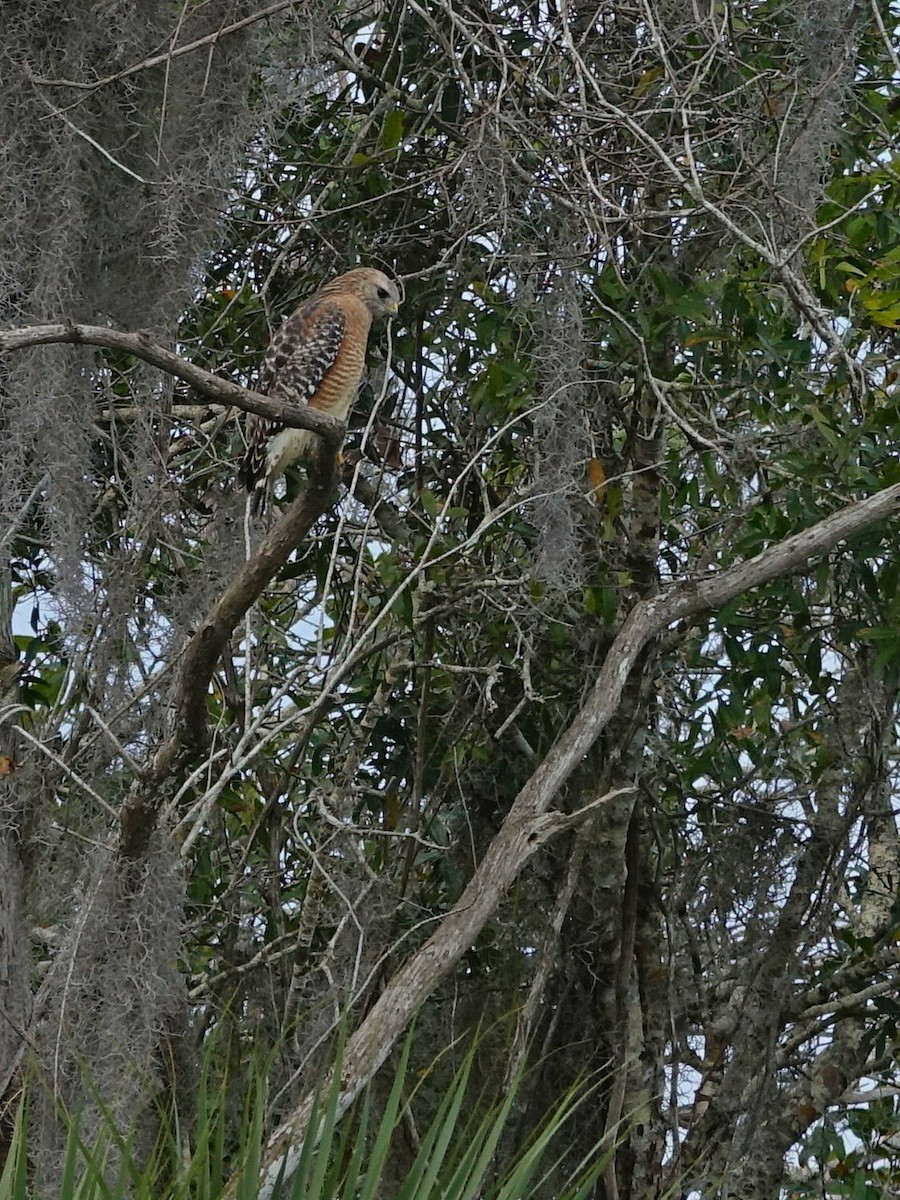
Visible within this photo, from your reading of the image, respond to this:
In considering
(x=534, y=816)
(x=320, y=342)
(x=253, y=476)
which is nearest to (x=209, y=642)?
(x=534, y=816)

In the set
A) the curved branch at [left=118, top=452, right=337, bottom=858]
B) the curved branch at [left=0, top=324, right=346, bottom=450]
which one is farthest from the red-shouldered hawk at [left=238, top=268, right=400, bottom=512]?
the curved branch at [left=0, top=324, right=346, bottom=450]

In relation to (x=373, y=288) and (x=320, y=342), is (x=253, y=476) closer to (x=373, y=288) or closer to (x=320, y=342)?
(x=320, y=342)

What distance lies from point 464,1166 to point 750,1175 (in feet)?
7.46

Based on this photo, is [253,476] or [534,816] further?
[253,476]

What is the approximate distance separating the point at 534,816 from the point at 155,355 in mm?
1190

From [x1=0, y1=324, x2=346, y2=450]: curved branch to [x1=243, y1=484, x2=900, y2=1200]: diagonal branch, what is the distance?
87 cm

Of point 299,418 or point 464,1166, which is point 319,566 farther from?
point 464,1166

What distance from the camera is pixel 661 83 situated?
12.0ft

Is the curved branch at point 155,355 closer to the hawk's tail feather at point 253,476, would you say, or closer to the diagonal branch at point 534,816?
the diagonal branch at point 534,816

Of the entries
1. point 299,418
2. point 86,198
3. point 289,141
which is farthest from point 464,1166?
point 289,141

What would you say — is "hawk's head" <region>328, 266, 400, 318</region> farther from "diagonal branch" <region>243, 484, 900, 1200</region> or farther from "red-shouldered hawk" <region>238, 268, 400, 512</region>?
"diagonal branch" <region>243, 484, 900, 1200</region>

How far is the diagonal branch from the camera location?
273 cm

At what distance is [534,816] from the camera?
9.87 ft

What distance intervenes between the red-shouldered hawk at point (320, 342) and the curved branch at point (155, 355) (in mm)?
1331
